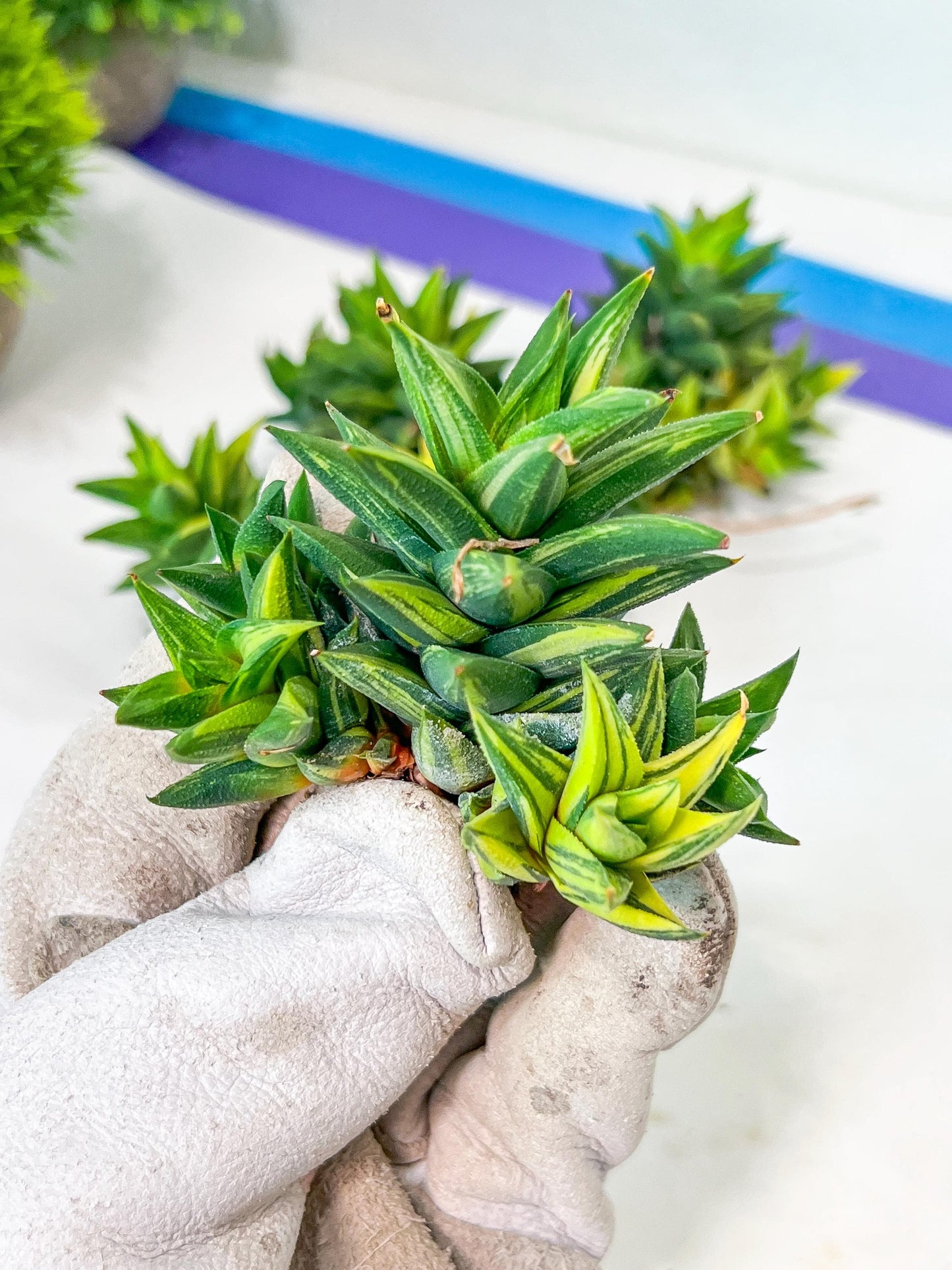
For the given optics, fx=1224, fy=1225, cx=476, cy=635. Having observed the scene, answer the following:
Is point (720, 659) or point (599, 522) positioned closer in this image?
point (599, 522)

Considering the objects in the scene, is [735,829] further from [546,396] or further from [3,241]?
[3,241]

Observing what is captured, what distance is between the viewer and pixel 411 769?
1.93 ft

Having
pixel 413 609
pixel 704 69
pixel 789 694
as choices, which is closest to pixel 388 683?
pixel 413 609

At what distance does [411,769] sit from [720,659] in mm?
767

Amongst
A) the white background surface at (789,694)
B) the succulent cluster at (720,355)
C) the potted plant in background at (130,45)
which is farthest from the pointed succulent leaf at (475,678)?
the potted plant in background at (130,45)

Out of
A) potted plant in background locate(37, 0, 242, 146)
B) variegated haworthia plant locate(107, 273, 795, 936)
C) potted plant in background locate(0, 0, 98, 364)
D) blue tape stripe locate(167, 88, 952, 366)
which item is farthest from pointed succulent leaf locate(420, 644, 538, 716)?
potted plant in background locate(37, 0, 242, 146)

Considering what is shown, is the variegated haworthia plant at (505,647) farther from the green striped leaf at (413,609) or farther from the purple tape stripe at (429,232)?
the purple tape stripe at (429,232)

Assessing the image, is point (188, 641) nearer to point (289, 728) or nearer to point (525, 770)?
point (289, 728)

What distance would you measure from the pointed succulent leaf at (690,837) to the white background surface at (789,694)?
553mm

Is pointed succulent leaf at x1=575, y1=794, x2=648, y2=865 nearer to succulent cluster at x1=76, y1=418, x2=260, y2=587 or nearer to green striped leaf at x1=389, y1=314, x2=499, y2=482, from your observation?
green striped leaf at x1=389, y1=314, x2=499, y2=482

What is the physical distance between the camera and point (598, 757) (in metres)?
0.48

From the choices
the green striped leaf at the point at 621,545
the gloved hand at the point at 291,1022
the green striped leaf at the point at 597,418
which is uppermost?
the green striped leaf at the point at 597,418

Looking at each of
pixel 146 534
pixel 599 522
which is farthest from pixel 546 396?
pixel 146 534

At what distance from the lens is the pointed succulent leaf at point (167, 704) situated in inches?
21.8
